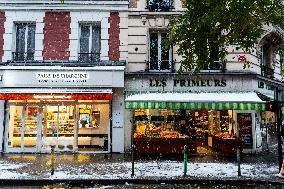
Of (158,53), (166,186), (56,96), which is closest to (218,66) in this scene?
(158,53)

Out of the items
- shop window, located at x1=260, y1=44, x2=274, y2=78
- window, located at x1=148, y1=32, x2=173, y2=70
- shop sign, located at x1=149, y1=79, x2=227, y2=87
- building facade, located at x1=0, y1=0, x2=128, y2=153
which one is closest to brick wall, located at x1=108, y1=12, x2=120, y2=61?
building facade, located at x1=0, y1=0, x2=128, y2=153

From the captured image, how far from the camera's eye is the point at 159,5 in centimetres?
1773

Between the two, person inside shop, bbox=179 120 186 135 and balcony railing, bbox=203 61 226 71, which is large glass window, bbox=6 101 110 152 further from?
balcony railing, bbox=203 61 226 71

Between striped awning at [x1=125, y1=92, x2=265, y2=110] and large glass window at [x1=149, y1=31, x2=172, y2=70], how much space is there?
2177 millimetres

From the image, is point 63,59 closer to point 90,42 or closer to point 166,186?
point 90,42

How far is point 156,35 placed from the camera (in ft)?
59.0

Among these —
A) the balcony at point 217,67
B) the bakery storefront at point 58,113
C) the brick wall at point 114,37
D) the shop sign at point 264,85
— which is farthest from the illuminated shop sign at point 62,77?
the shop sign at point 264,85

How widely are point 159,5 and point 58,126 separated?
27.9ft

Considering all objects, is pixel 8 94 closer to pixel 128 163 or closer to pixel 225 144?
pixel 128 163

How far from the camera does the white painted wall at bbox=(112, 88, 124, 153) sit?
17.1 m

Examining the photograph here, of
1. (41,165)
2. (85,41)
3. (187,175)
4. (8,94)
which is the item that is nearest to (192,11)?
(187,175)

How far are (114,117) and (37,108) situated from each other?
13.7ft

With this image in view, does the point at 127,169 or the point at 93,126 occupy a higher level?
the point at 93,126

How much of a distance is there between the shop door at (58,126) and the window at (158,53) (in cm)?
505
